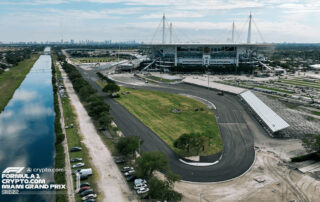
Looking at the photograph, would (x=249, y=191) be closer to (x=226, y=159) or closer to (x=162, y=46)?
(x=226, y=159)

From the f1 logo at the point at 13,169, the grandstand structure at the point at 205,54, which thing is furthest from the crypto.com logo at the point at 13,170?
the grandstand structure at the point at 205,54

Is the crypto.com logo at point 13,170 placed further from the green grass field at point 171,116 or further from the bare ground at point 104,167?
the green grass field at point 171,116

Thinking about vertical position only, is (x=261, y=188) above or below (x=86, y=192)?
below

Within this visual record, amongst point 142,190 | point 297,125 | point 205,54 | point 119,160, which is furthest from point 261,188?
point 205,54

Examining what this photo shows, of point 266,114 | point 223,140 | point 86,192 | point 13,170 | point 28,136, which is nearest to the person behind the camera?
point 86,192

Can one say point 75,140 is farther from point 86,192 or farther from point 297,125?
point 297,125

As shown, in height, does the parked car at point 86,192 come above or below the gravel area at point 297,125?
below
